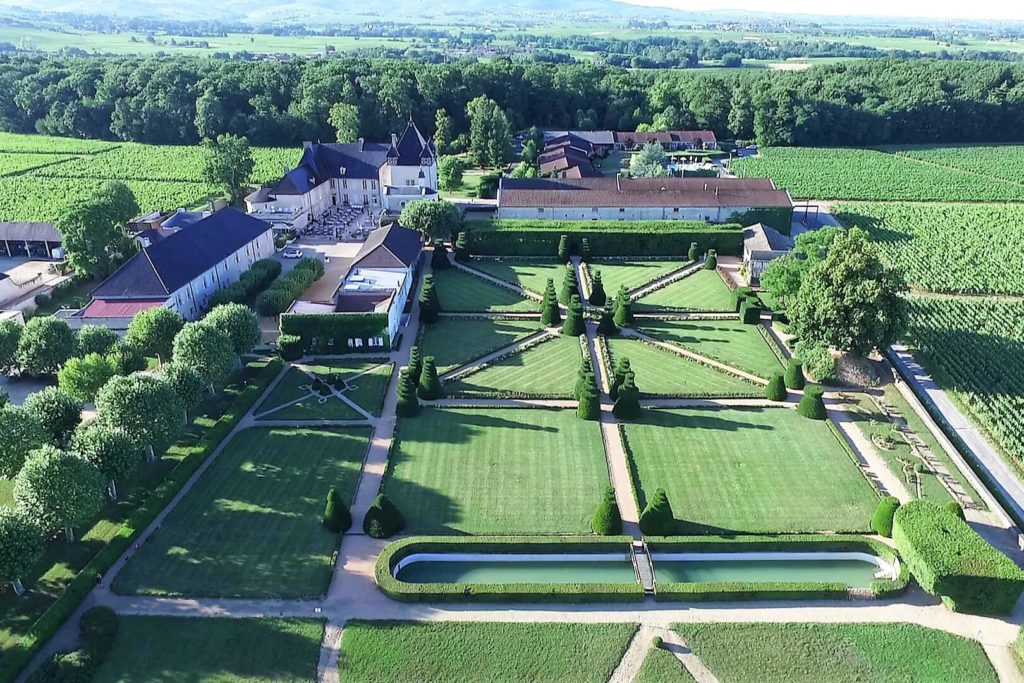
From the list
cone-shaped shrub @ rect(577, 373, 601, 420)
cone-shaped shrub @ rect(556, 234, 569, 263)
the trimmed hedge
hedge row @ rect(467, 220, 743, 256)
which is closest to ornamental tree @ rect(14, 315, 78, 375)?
cone-shaped shrub @ rect(577, 373, 601, 420)

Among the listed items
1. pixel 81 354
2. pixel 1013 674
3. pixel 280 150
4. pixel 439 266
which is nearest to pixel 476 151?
pixel 280 150

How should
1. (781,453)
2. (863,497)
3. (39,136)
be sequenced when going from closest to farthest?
(863,497) → (781,453) → (39,136)

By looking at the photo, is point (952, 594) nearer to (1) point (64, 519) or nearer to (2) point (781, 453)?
(2) point (781, 453)

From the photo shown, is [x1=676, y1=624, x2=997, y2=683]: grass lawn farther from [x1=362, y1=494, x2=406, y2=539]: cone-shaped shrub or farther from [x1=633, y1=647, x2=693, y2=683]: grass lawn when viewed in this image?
[x1=362, y1=494, x2=406, y2=539]: cone-shaped shrub

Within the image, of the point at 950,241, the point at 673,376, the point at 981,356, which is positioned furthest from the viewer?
the point at 950,241

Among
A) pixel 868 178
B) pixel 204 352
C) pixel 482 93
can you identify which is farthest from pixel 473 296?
pixel 482 93

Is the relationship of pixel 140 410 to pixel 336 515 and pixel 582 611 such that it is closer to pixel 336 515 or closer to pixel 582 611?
pixel 336 515
